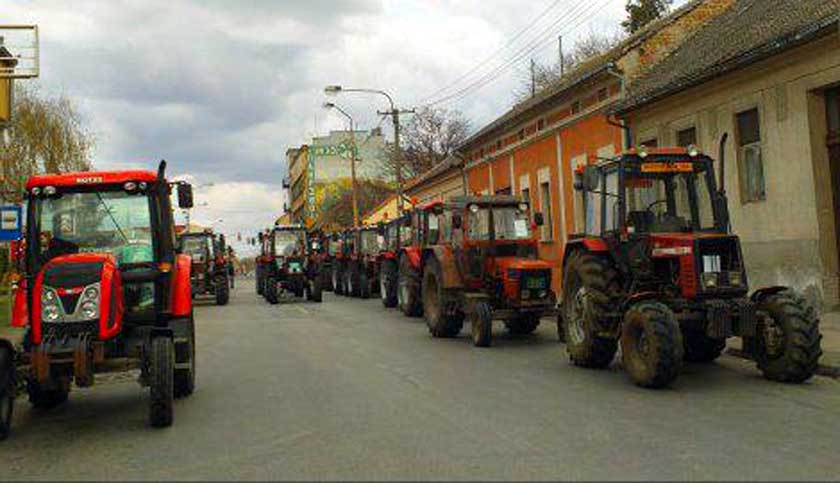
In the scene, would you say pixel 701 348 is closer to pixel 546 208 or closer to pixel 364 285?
pixel 546 208

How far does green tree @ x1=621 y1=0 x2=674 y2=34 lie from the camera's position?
49.1m

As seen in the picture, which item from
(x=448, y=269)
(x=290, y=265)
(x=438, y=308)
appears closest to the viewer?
(x=448, y=269)

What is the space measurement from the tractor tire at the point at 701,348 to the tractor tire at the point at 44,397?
743cm

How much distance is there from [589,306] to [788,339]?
2387 mm

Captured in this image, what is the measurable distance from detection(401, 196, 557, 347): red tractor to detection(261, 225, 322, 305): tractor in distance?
12766mm

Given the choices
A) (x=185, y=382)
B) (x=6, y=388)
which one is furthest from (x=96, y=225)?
(x=185, y=382)

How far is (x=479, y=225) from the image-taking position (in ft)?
51.1

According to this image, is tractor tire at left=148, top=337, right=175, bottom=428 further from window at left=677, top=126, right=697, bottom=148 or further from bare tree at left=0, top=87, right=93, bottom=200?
bare tree at left=0, top=87, right=93, bottom=200

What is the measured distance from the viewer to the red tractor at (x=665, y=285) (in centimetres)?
911

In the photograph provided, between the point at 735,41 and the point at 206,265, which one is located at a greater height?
the point at 735,41

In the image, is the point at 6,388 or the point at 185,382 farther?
the point at 185,382

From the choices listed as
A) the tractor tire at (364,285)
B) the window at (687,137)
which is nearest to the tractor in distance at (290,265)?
the tractor tire at (364,285)

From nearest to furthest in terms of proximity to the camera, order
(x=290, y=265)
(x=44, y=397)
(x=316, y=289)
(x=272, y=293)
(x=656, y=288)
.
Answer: (x=44, y=397) < (x=656, y=288) < (x=316, y=289) < (x=290, y=265) < (x=272, y=293)

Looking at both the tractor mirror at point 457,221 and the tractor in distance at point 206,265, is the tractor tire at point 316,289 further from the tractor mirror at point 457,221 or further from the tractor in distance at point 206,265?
the tractor mirror at point 457,221
